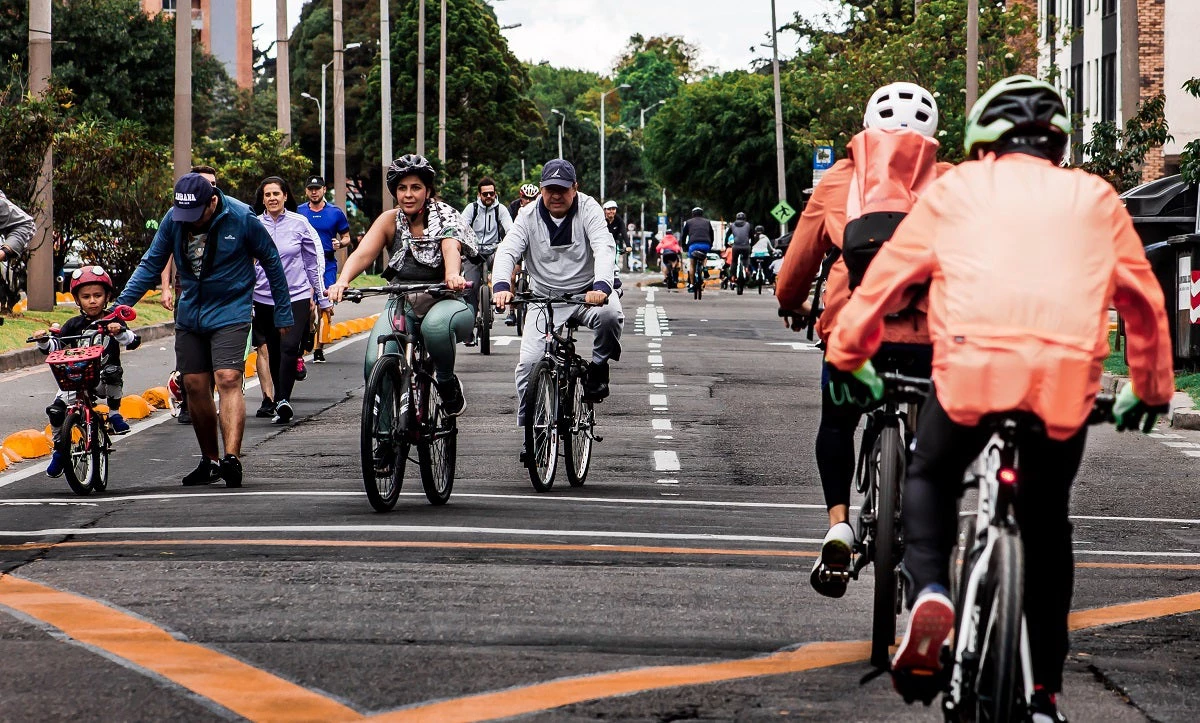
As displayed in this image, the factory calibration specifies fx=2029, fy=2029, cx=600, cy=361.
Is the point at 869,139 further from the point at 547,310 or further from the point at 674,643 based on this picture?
the point at 547,310

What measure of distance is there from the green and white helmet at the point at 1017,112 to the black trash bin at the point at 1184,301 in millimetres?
13170

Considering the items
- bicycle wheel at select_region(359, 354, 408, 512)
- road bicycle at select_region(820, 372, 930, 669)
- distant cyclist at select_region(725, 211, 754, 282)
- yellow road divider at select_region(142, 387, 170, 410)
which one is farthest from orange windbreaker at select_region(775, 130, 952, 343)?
distant cyclist at select_region(725, 211, 754, 282)

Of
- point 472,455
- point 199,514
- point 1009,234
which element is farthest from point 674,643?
point 472,455

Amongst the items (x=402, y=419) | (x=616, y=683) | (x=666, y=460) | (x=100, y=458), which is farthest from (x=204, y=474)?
(x=616, y=683)

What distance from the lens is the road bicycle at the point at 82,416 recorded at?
10633mm

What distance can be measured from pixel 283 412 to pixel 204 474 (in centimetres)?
380

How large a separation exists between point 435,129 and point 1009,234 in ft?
236

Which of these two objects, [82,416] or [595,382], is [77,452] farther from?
[595,382]

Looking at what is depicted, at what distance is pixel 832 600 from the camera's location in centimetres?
732

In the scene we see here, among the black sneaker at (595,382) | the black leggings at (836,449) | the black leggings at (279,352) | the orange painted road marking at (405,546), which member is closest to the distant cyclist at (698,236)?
the black leggings at (279,352)

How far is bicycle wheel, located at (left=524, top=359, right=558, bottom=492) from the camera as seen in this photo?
10.6 m

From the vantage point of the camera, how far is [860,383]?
5.11 m

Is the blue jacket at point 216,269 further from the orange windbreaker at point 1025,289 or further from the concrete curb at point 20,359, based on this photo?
the concrete curb at point 20,359

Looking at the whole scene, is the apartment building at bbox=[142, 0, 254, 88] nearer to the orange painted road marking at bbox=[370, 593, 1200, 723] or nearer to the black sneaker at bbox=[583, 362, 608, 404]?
the black sneaker at bbox=[583, 362, 608, 404]
